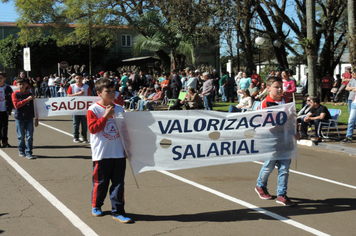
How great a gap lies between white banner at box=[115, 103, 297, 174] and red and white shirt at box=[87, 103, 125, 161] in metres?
0.10

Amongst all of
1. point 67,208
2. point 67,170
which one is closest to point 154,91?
point 67,170

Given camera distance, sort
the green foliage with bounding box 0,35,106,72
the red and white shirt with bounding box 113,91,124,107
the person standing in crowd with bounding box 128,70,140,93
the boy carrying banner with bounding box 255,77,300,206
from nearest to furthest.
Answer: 1. the boy carrying banner with bounding box 255,77,300,206
2. the red and white shirt with bounding box 113,91,124,107
3. the person standing in crowd with bounding box 128,70,140,93
4. the green foliage with bounding box 0,35,106,72

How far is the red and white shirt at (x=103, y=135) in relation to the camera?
4.76m

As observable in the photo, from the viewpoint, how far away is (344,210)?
550cm

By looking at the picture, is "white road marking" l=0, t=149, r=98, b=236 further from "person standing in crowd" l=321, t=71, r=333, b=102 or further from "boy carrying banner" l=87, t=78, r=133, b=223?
"person standing in crowd" l=321, t=71, r=333, b=102

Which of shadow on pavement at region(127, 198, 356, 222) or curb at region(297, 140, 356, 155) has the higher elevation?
curb at region(297, 140, 356, 155)

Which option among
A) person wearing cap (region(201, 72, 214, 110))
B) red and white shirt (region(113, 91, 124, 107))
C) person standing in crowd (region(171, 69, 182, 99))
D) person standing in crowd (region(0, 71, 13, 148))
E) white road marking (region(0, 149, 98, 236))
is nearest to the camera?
white road marking (region(0, 149, 98, 236))

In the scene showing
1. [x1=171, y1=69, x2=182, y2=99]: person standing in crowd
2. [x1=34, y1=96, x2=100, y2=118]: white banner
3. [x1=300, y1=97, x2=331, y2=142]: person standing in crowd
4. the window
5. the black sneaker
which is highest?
the window

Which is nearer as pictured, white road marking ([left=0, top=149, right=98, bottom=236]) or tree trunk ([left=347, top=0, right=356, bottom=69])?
white road marking ([left=0, top=149, right=98, bottom=236])

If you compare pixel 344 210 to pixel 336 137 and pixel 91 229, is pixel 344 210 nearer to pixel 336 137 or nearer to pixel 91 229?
pixel 91 229

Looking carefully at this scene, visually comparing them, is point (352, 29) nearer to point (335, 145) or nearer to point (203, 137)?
point (335, 145)

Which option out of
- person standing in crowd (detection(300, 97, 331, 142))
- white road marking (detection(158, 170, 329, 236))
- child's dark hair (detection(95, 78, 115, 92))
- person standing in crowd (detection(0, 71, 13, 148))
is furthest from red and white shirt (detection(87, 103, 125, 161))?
person standing in crowd (detection(300, 97, 331, 142))

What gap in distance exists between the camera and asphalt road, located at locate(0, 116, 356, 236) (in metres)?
4.79

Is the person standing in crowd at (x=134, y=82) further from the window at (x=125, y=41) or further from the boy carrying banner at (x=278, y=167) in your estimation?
the window at (x=125, y=41)
